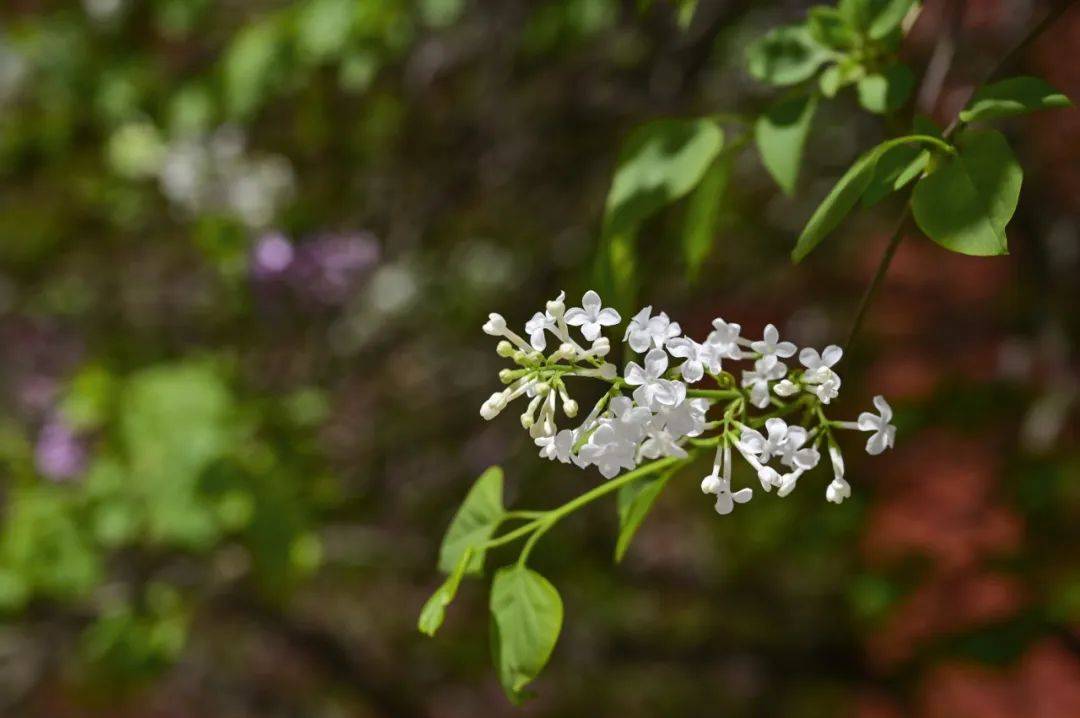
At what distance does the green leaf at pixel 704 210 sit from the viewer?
3.00 feet

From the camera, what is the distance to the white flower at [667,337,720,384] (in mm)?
599

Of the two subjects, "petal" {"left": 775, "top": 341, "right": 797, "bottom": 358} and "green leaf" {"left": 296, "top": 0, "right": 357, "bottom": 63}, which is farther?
"green leaf" {"left": 296, "top": 0, "right": 357, "bottom": 63}

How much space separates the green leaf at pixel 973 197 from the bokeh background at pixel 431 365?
683 mm

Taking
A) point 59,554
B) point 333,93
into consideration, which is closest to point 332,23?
point 333,93

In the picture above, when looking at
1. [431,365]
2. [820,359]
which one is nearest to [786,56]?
[820,359]

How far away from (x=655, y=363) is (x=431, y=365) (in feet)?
6.35

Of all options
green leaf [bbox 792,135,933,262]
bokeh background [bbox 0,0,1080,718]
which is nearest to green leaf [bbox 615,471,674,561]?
green leaf [bbox 792,135,933,262]

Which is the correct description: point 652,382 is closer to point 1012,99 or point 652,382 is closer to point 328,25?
point 1012,99

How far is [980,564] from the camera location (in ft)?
5.47

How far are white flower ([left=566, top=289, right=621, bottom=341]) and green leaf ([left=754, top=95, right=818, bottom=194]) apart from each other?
262mm

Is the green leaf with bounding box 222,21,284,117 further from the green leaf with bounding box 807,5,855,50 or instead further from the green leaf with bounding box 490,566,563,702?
the green leaf with bounding box 490,566,563,702

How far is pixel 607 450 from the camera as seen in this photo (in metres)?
0.59

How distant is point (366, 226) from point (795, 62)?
1.38 meters

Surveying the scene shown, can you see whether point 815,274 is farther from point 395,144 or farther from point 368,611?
point 368,611
